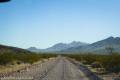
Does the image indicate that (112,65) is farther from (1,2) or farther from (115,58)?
(1,2)

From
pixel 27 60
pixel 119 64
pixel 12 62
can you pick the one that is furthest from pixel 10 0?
pixel 27 60

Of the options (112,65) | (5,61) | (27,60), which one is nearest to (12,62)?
(5,61)

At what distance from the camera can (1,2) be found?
8289 mm

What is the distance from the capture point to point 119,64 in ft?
155

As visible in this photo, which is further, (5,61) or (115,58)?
(5,61)

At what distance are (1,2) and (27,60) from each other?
247 feet

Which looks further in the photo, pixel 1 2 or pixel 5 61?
pixel 5 61

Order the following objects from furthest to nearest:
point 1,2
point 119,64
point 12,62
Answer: point 12,62
point 119,64
point 1,2

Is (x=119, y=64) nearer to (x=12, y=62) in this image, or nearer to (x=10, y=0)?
(x=12, y=62)

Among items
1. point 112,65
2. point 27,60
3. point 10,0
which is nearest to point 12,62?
point 27,60

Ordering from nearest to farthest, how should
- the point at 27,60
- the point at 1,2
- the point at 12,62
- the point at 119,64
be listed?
the point at 1,2 < the point at 119,64 < the point at 12,62 < the point at 27,60

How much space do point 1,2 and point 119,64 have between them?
40276 mm

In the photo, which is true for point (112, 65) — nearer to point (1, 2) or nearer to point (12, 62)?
point (12, 62)

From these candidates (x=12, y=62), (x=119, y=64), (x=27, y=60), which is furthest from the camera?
(x=27, y=60)
